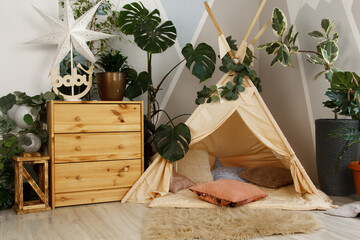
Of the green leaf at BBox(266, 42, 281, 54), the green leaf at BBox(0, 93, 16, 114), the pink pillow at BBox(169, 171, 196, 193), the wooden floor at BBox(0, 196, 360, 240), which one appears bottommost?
the wooden floor at BBox(0, 196, 360, 240)

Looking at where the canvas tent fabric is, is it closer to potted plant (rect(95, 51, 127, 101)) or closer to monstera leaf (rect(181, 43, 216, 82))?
monstera leaf (rect(181, 43, 216, 82))

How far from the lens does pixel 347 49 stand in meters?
2.77

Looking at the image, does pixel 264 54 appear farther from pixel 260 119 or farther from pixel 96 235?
pixel 96 235

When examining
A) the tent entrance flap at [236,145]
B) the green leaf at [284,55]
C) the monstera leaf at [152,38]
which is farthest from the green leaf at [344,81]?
the monstera leaf at [152,38]

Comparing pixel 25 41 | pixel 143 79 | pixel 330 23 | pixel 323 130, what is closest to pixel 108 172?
pixel 143 79

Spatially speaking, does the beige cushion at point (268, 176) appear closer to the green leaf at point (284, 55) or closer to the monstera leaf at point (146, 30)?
the green leaf at point (284, 55)

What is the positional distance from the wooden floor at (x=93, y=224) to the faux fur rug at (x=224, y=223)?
0.06 metres

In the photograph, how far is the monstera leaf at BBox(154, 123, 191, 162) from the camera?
101 inches

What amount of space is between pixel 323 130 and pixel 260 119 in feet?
1.70

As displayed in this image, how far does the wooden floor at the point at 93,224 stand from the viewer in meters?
1.86

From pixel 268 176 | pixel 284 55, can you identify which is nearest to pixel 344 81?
pixel 284 55

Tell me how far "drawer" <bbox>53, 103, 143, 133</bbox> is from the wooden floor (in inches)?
22.0

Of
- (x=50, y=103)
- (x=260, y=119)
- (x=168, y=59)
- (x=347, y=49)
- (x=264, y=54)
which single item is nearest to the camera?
(x=50, y=103)

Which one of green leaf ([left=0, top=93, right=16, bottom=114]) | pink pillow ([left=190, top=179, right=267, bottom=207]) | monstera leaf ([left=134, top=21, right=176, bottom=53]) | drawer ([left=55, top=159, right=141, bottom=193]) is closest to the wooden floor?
drawer ([left=55, top=159, right=141, bottom=193])
